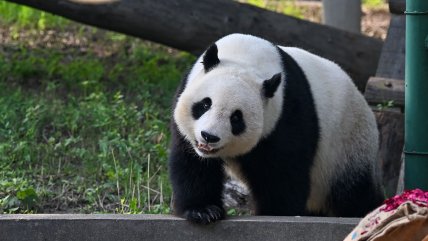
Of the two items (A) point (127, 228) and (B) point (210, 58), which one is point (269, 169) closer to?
(B) point (210, 58)

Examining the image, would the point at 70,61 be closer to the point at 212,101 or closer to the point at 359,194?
the point at 359,194

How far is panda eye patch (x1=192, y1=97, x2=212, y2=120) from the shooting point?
172 inches

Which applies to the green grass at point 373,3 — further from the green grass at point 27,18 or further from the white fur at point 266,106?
the white fur at point 266,106

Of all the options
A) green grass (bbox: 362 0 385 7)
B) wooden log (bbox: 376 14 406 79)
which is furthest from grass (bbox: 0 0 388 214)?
green grass (bbox: 362 0 385 7)

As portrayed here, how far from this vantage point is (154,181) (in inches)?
235

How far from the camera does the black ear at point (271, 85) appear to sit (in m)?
4.45

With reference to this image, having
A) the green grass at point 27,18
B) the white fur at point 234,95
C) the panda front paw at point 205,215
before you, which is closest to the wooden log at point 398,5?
the white fur at point 234,95

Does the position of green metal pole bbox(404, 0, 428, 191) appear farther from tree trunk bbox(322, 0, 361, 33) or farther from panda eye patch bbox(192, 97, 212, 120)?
tree trunk bbox(322, 0, 361, 33)

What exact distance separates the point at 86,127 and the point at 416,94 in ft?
→ 10.0

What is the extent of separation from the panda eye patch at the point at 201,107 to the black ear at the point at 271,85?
0.29m

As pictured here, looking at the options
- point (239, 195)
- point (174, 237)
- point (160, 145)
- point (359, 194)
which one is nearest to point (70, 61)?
point (160, 145)

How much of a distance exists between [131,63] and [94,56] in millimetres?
433

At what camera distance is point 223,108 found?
14.1 ft

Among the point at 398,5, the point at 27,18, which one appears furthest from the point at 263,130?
the point at 27,18
